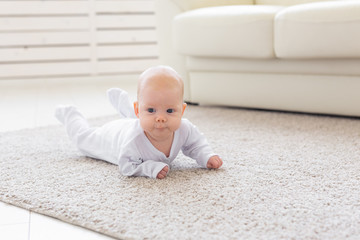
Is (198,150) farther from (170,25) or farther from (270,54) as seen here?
(170,25)

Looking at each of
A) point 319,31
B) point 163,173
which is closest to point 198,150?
point 163,173

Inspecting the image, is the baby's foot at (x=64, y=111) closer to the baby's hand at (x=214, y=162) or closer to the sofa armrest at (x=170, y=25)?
the baby's hand at (x=214, y=162)

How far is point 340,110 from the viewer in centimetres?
172

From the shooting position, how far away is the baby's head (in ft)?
3.50

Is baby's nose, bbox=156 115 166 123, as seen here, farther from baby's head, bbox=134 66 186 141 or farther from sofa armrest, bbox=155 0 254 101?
sofa armrest, bbox=155 0 254 101

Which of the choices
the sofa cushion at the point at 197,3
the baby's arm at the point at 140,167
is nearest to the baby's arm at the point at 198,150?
the baby's arm at the point at 140,167

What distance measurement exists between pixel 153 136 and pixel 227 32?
85 centimetres

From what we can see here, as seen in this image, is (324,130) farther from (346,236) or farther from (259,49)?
(346,236)

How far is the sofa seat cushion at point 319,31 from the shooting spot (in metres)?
1.56

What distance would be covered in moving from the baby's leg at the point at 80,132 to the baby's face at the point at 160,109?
0.25 metres

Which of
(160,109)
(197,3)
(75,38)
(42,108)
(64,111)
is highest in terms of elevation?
(197,3)

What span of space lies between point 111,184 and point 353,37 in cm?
97

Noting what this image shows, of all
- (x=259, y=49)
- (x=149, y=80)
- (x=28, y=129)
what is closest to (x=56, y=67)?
(x=28, y=129)

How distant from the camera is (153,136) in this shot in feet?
3.70
